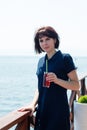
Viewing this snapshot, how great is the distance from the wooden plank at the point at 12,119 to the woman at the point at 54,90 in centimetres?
9

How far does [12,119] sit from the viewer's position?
→ 2631mm

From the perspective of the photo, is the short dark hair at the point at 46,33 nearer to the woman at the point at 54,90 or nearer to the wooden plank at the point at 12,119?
the woman at the point at 54,90

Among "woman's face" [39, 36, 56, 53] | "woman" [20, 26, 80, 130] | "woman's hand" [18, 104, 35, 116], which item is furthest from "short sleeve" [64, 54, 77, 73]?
"woman's hand" [18, 104, 35, 116]

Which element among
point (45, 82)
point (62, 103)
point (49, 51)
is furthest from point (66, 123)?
point (49, 51)

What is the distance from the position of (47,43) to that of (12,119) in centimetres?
59

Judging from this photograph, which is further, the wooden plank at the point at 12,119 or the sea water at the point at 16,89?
the sea water at the point at 16,89

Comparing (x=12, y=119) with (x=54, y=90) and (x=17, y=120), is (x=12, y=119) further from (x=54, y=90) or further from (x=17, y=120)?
(x=54, y=90)

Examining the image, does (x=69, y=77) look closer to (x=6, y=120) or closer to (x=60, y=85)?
(x=60, y=85)

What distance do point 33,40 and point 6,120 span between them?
0.67 metres

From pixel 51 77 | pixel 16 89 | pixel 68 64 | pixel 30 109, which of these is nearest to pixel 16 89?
pixel 16 89

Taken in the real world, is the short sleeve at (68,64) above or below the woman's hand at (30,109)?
above

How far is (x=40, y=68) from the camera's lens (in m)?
2.98

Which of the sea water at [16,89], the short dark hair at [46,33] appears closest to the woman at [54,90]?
the short dark hair at [46,33]

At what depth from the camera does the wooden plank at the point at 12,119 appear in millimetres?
2491
